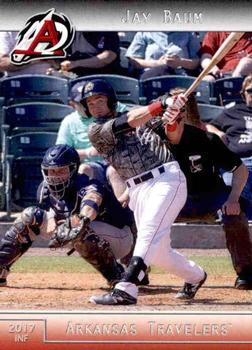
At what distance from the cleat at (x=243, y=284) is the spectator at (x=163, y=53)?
2964mm

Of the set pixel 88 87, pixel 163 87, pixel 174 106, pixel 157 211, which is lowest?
pixel 163 87


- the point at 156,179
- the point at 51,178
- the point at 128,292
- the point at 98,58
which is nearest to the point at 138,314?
the point at 128,292

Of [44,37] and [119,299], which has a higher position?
[44,37]

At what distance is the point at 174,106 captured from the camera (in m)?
5.91

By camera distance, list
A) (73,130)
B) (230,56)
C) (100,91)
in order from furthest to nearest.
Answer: (230,56)
(73,130)
(100,91)

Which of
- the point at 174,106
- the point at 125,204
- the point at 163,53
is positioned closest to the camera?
the point at 174,106

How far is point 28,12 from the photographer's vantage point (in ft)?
19.8

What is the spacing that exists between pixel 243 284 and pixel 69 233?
1.21 metres

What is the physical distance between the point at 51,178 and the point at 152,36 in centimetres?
330

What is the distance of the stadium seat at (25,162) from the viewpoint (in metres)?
9.18

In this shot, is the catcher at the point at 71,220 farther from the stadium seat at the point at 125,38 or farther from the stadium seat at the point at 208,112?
the stadium seat at the point at 125,38

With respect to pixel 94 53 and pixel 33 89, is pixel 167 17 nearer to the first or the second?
pixel 94 53

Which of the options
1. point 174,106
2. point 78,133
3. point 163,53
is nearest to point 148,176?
point 174,106

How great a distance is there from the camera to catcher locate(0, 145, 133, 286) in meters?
6.50
